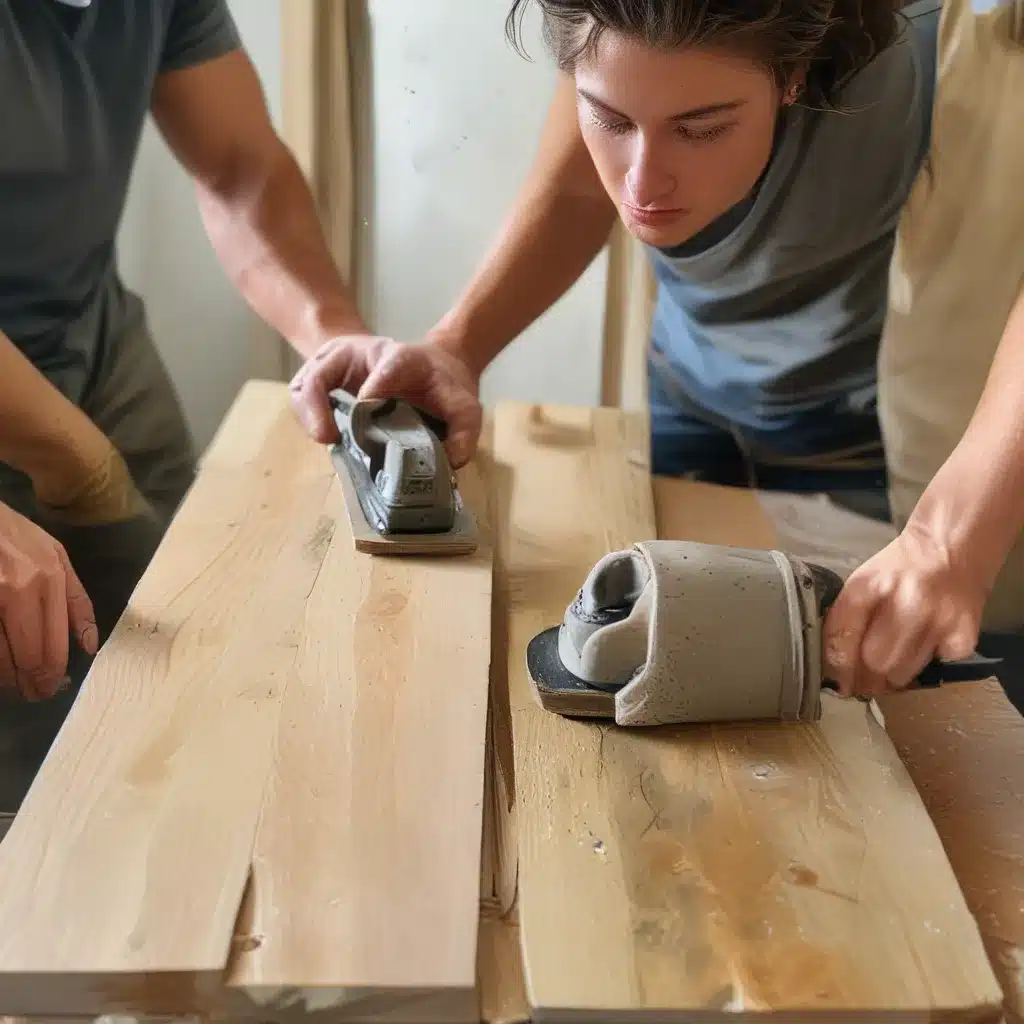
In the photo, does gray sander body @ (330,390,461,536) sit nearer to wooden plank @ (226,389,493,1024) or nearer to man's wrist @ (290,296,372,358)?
wooden plank @ (226,389,493,1024)

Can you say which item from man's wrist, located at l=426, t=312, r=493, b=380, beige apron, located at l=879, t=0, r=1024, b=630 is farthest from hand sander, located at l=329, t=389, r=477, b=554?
beige apron, located at l=879, t=0, r=1024, b=630

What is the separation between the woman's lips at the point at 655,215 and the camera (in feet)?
3.17

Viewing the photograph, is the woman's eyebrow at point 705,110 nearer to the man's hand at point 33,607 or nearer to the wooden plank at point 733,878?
the wooden plank at point 733,878

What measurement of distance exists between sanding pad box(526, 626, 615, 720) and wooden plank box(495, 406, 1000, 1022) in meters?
0.01

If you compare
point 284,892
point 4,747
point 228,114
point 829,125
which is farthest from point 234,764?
point 228,114

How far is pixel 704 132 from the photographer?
912mm

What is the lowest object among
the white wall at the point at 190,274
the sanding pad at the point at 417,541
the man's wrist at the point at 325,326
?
the white wall at the point at 190,274

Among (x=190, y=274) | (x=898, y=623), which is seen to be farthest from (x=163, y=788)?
(x=190, y=274)

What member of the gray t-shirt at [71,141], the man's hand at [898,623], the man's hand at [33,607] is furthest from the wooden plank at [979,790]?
the gray t-shirt at [71,141]

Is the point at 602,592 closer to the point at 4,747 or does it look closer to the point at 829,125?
the point at 829,125

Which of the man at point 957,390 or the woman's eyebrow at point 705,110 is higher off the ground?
the woman's eyebrow at point 705,110

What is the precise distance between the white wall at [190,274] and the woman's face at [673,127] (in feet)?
3.90

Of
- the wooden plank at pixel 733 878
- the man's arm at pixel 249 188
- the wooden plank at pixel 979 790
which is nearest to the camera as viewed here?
the wooden plank at pixel 733 878

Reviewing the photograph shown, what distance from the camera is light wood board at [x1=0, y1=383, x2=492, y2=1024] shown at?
0.63m
